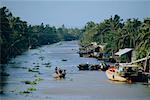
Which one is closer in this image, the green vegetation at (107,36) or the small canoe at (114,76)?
the small canoe at (114,76)

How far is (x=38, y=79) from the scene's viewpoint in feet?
116

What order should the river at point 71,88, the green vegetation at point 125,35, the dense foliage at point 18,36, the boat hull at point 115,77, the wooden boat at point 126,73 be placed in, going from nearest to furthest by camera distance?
the river at point 71,88
the wooden boat at point 126,73
the boat hull at point 115,77
the green vegetation at point 125,35
the dense foliage at point 18,36

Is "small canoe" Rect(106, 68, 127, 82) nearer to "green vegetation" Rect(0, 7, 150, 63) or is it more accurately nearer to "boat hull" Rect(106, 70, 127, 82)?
"boat hull" Rect(106, 70, 127, 82)

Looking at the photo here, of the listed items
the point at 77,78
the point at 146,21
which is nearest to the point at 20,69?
the point at 77,78

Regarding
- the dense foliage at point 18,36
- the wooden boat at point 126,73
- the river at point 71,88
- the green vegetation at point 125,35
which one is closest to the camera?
the river at point 71,88

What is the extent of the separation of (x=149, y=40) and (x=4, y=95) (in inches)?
637

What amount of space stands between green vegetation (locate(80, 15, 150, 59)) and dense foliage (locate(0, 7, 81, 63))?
439 inches

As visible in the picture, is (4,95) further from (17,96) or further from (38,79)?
(38,79)

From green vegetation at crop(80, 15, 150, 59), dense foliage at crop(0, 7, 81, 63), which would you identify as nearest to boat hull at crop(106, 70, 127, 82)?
green vegetation at crop(80, 15, 150, 59)

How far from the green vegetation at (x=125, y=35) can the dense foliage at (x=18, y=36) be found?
11.1 metres

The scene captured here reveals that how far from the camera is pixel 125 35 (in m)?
53.9

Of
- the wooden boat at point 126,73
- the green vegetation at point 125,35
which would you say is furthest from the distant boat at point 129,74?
the green vegetation at point 125,35

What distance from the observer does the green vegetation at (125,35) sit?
40.2 m

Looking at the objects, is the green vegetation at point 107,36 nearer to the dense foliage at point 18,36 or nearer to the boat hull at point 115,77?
the dense foliage at point 18,36
